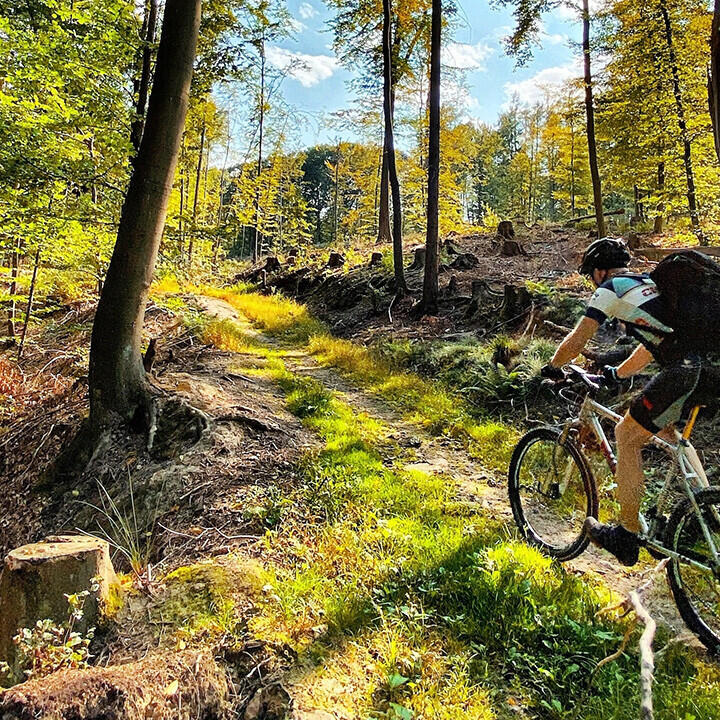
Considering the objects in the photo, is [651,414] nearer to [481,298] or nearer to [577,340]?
[577,340]

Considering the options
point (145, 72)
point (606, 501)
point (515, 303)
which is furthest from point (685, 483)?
point (145, 72)

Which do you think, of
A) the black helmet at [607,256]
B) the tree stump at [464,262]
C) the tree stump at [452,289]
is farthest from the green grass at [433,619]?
the tree stump at [464,262]

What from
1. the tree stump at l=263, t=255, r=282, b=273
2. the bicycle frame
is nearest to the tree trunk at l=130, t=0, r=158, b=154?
the bicycle frame

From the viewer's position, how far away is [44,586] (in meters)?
2.49

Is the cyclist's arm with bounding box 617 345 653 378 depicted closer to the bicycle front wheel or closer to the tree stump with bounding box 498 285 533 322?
the bicycle front wheel

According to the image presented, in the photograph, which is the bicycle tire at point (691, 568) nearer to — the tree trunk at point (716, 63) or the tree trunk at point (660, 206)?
the tree trunk at point (716, 63)

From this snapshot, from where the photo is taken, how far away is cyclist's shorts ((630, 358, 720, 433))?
255 cm

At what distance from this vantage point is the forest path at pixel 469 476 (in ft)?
10.2

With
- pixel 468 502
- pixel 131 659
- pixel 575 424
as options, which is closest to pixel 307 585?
pixel 131 659

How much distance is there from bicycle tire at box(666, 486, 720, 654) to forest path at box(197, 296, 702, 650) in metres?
0.11

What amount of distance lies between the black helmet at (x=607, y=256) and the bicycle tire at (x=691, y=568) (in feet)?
4.96

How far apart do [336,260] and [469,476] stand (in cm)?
1538

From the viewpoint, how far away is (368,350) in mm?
10172

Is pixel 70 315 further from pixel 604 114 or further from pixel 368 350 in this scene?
pixel 604 114
